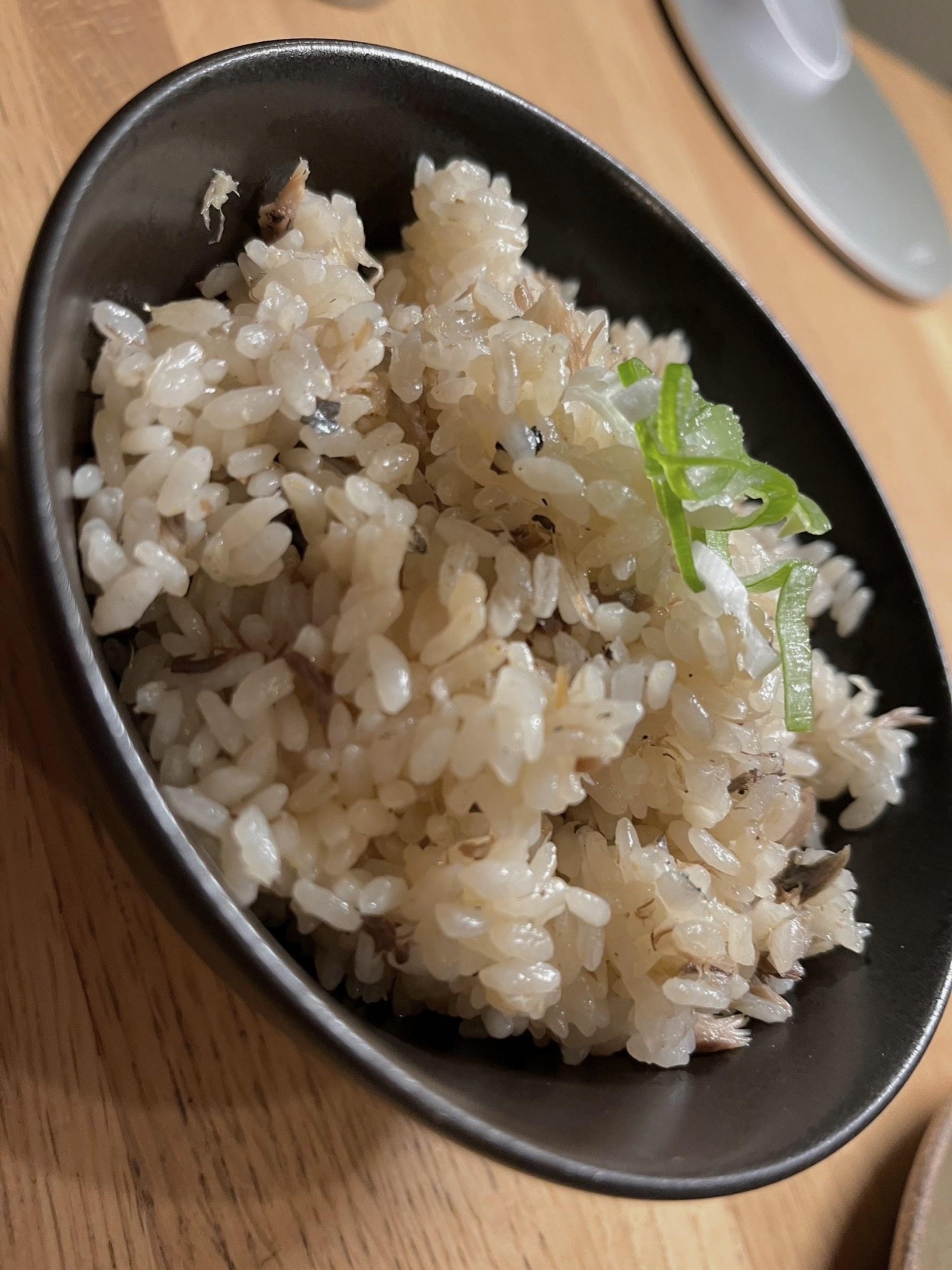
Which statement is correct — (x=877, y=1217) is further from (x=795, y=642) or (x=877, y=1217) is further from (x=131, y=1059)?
(x=131, y=1059)

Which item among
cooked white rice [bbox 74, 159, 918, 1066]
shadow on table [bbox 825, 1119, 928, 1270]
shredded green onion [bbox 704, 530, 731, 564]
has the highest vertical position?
shredded green onion [bbox 704, 530, 731, 564]

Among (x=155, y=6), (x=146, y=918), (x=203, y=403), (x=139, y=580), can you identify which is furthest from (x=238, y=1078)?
(x=155, y=6)

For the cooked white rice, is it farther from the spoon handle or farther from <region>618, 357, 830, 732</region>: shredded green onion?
the spoon handle

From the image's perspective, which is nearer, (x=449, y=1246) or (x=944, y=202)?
(x=449, y=1246)

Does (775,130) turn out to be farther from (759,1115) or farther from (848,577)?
(759,1115)

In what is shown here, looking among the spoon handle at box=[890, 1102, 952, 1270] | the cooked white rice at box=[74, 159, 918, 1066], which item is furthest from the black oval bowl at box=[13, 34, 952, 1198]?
the spoon handle at box=[890, 1102, 952, 1270]

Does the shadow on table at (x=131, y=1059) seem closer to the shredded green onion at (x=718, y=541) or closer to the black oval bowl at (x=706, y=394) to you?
the black oval bowl at (x=706, y=394)

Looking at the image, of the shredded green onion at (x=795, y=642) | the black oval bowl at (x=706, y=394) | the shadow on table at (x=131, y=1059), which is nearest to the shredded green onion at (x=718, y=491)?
the shredded green onion at (x=795, y=642)
